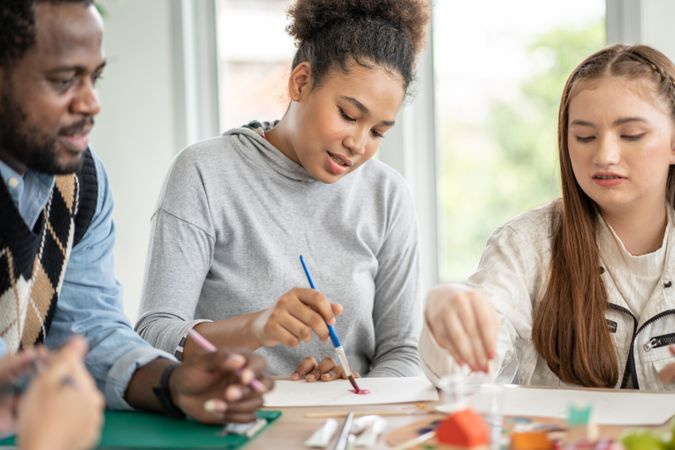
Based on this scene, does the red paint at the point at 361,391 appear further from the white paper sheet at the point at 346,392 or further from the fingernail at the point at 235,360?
the fingernail at the point at 235,360

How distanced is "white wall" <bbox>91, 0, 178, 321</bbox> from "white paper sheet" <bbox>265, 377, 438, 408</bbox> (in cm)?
192

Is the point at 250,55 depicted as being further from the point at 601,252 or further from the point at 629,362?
the point at 629,362

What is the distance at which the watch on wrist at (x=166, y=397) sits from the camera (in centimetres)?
127

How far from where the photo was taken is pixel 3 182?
134cm

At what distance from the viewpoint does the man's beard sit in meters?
1.25

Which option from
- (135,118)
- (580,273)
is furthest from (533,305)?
(135,118)

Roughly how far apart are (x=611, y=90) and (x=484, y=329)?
65cm

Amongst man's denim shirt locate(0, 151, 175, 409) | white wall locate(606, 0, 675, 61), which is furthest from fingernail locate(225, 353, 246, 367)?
white wall locate(606, 0, 675, 61)

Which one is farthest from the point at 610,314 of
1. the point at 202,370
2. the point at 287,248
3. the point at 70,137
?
the point at 70,137

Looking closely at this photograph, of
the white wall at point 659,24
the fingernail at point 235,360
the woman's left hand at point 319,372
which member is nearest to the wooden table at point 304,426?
the fingernail at point 235,360

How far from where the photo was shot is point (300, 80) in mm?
1905

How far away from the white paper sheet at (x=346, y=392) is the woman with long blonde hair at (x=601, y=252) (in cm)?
20

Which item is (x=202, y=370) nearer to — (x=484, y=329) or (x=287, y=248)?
(x=484, y=329)

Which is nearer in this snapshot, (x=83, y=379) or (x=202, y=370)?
(x=83, y=379)
